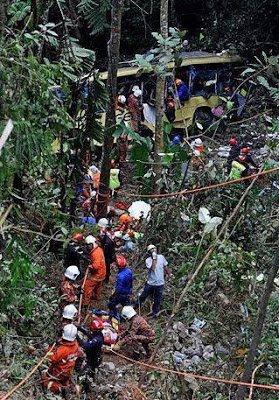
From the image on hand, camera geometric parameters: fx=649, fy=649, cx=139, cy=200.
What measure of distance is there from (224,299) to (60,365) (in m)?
2.29

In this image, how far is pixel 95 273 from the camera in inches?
329

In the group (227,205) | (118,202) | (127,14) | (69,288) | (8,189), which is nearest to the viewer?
(8,189)

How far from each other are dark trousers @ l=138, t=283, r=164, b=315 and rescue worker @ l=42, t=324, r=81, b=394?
6.17ft

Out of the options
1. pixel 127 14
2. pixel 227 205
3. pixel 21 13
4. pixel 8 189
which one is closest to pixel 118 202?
pixel 227 205

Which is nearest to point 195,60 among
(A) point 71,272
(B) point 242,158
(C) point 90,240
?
(B) point 242,158

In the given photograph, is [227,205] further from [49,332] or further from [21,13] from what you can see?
[21,13]

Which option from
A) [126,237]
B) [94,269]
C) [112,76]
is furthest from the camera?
[126,237]

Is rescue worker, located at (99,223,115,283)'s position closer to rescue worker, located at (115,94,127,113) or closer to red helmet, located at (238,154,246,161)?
red helmet, located at (238,154,246,161)

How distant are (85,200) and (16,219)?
15.6 feet

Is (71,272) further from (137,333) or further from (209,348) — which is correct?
(209,348)

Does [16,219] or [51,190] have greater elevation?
[16,219]

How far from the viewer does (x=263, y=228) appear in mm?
8734

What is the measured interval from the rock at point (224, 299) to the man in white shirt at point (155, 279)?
0.78 meters

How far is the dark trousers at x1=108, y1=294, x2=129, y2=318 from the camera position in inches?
320
